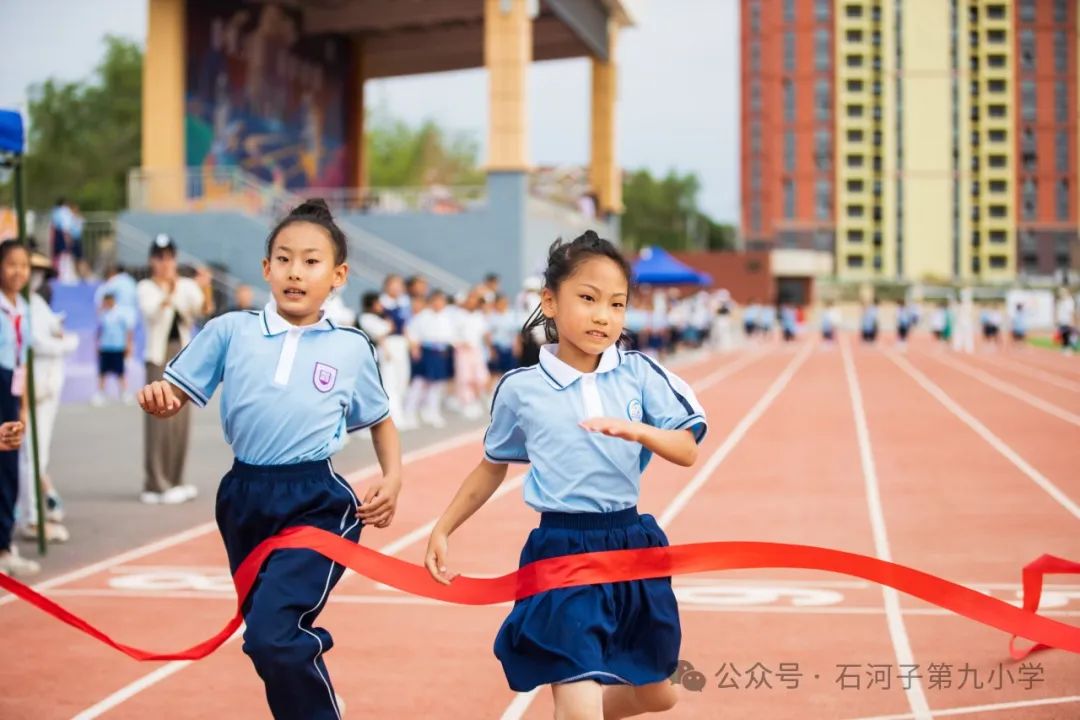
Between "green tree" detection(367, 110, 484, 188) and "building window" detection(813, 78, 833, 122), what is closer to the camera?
"green tree" detection(367, 110, 484, 188)

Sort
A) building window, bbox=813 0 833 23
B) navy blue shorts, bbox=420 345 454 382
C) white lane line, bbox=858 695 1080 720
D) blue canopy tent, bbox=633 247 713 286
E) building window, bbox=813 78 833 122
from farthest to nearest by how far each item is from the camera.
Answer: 1. building window, bbox=813 78 833 122
2. building window, bbox=813 0 833 23
3. blue canopy tent, bbox=633 247 713 286
4. navy blue shorts, bbox=420 345 454 382
5. white lane line, bbox=858 695 1080 720

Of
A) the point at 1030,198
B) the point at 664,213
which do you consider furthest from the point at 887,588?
the point at 664,213

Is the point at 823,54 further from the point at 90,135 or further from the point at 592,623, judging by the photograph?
the point at 592,623

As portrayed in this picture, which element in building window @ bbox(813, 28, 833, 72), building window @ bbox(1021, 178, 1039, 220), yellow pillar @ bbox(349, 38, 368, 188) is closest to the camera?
yellow pillar @ bbox(349, 38, 368, 188)

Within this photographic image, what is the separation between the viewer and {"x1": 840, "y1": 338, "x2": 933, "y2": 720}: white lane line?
204 inches

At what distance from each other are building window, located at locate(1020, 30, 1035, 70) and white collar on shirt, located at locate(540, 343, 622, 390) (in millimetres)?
107613

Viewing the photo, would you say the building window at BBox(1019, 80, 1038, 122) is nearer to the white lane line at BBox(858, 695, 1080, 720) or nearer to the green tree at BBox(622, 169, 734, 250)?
the green tree at BBox(622, 169, 734, 250)

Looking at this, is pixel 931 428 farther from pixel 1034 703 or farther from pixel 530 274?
pixel 530 274

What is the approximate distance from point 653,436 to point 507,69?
28722mm

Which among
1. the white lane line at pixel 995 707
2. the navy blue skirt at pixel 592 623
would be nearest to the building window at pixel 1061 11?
the white lane line at pixel 995 707

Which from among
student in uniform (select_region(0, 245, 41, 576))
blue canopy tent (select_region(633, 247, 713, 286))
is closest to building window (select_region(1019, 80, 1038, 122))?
blue canopy tent (select_region(633, 247, 713, 286))

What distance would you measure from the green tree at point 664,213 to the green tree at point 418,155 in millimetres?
46478

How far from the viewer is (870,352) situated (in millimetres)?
42938

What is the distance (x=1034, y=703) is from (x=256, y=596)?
2988 mm
